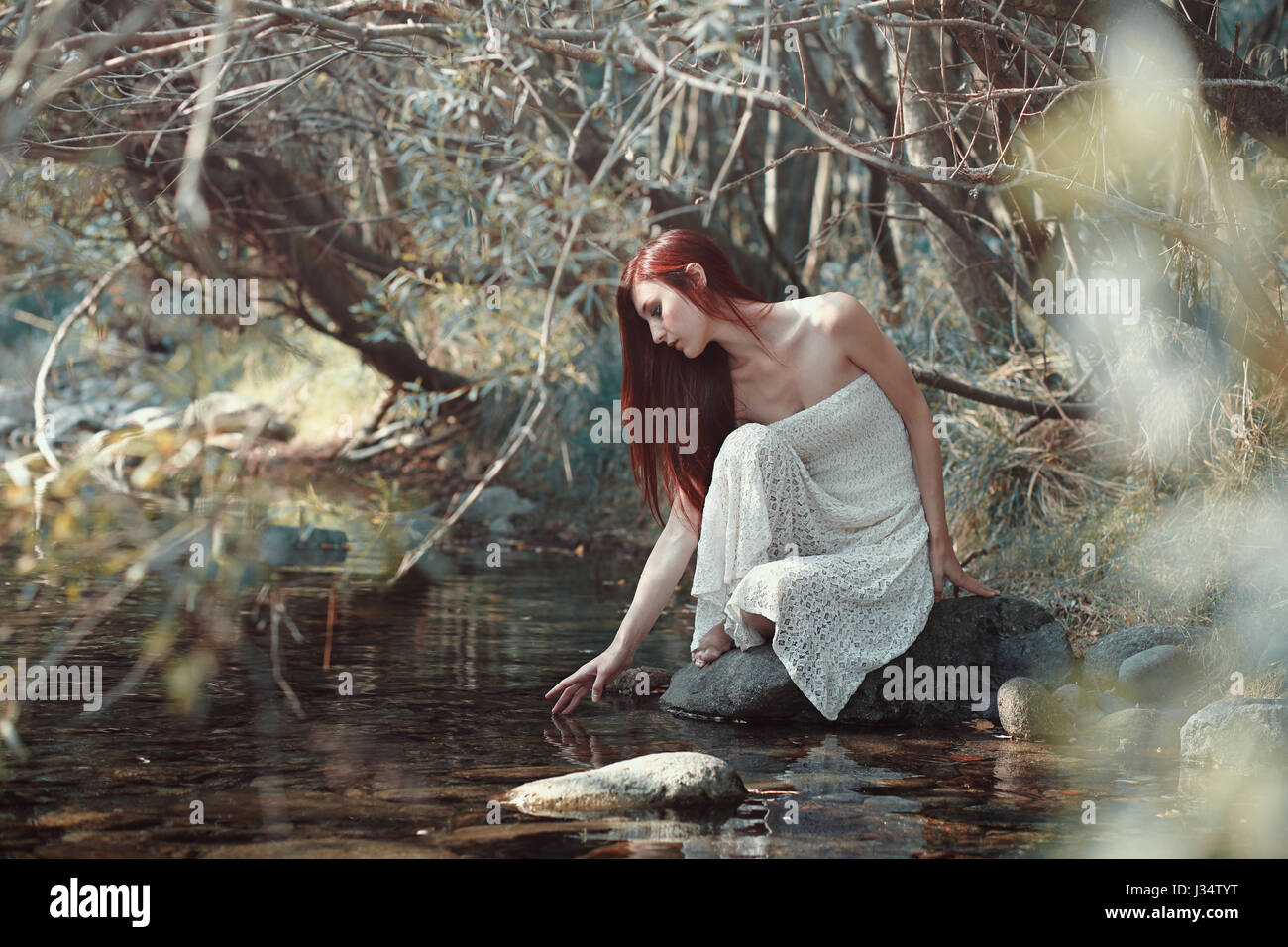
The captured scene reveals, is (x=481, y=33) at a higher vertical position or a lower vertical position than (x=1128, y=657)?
higher

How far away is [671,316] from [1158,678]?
1.61 meters

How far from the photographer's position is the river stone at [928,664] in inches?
141

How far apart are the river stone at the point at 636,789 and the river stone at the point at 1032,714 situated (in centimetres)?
100

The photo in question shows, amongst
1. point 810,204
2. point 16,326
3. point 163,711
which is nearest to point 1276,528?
point 163,711

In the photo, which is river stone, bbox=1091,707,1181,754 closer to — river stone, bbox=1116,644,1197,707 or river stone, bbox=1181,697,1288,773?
river stone, bbox=1181,697,1288,773

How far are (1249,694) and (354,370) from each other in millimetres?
8036

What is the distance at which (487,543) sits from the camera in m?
7.43

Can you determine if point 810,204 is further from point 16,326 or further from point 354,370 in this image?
point 16,326

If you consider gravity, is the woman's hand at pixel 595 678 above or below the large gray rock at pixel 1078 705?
above

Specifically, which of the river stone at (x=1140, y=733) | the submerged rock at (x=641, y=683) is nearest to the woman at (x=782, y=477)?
the submerged rock at (x=641, y=683)

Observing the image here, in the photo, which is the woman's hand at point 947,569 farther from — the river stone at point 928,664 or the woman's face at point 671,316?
the woman's face at point 671,316
